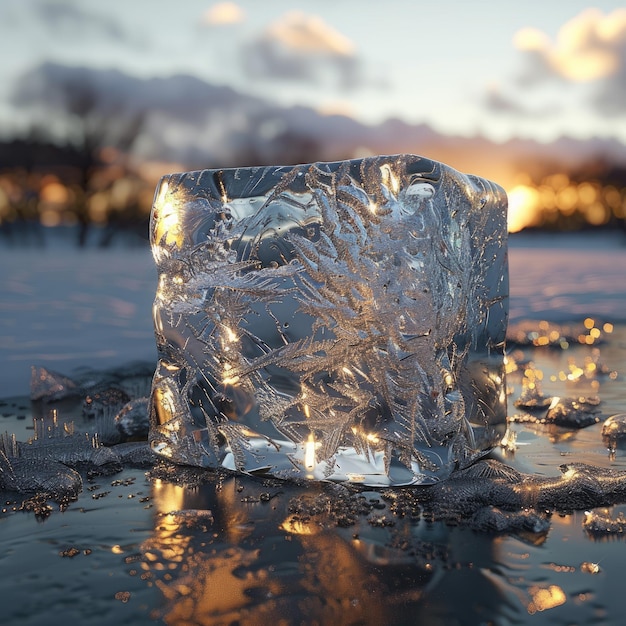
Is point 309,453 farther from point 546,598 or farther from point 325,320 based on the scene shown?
point 546,598

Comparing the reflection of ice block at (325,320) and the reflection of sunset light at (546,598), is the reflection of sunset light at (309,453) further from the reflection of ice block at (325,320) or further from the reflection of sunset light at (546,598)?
the reflection of sunset light at (546,598)

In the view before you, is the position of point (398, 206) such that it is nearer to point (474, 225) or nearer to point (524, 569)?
point (474, 225)

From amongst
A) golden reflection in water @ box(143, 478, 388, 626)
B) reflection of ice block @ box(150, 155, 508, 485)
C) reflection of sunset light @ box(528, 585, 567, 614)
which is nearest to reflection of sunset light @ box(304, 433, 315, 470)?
reflection of ice block @ box(150, 155, 508, 485)

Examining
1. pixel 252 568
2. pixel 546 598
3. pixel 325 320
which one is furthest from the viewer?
pixel 325 320

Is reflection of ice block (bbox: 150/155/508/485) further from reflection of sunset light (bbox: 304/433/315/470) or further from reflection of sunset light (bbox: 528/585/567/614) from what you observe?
reflection of sunset light (bbox: 528/585/567/614)

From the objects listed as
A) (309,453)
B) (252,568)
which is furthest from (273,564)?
(309,453)

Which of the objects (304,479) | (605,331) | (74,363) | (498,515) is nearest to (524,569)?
(498,515)

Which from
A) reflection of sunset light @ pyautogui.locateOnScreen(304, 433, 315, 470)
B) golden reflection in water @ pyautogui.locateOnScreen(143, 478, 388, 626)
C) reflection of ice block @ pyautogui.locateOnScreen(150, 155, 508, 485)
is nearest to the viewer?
golden reflection in water @ pyautogui.locateOnScreen(143, 478, 388, 626)

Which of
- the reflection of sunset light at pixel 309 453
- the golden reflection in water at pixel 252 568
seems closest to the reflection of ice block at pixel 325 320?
the reflection of sunset light at pixel 309 453
